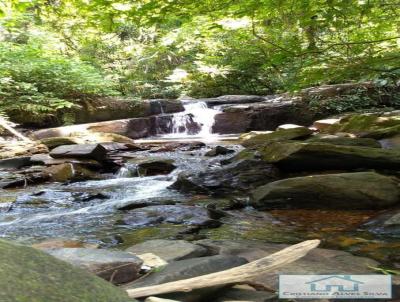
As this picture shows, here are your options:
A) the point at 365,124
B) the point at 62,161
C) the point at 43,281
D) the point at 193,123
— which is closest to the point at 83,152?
the point at 62,161

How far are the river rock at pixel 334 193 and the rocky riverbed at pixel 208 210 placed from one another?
0.04 ft

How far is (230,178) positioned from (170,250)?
3.23 metres

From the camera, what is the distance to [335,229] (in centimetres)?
406

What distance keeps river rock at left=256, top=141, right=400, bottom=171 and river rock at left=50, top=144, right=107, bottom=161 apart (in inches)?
150

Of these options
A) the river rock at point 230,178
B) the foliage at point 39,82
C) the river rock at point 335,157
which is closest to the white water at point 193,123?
the foliage at point 39,82

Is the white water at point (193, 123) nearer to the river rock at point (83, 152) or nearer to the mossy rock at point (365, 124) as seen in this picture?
the mossy rock at point (365, 124)

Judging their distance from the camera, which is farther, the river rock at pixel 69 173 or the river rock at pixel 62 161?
the river rock at pixel 62 161

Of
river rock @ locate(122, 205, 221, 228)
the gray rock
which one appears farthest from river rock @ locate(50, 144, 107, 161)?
river rock @ locate(122, 205, 221, 228)

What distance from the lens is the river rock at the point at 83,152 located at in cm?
813

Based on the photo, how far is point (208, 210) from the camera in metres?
4.75

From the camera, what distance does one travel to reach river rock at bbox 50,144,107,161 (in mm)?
8133

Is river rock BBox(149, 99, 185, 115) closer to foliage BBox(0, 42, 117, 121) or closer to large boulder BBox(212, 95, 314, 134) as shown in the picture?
foliage BBox(0, 42, 117, 121)

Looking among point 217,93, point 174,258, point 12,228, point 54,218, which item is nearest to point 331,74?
point 174,258

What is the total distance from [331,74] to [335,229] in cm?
177
